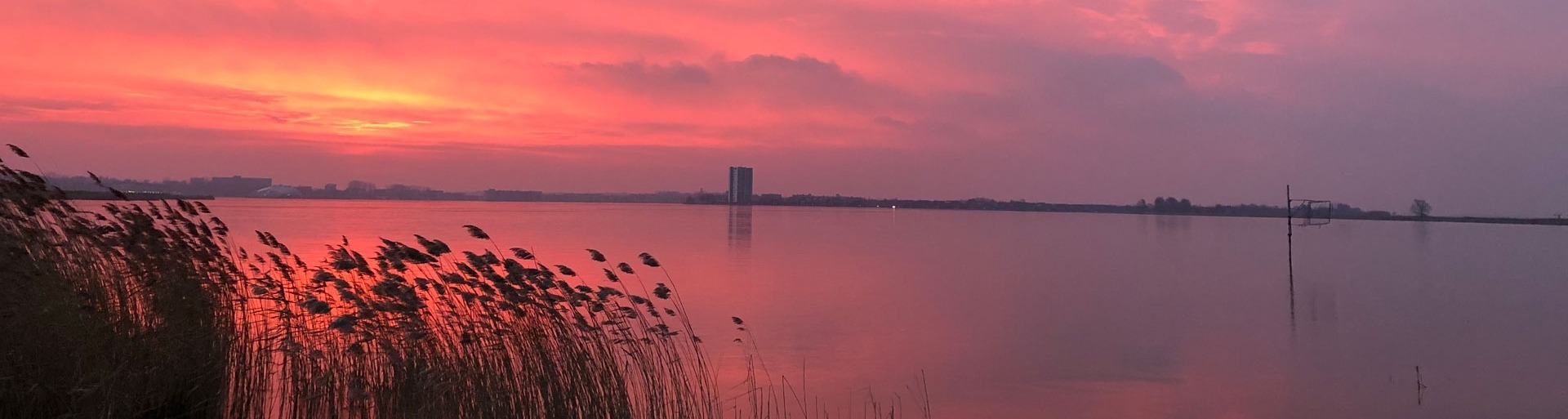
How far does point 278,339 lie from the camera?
10.0m

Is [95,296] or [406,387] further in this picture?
[95,296]

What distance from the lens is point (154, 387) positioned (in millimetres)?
7598

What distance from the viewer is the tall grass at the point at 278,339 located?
23.5ft

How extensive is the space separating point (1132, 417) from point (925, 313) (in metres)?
9.80

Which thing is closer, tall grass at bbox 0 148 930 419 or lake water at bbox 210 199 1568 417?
tall grass at bbox 0 148 930 419

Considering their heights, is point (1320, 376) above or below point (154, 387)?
below

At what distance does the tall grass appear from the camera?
7.16 metres

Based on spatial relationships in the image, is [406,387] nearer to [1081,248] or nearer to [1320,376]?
[1320,376]

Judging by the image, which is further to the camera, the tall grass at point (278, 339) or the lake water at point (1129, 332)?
the lake water at point (1129, 332)

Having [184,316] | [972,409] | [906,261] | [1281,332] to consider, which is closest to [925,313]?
[1281,332]

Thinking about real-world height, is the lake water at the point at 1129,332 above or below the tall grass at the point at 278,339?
below

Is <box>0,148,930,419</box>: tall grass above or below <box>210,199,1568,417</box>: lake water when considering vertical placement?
above

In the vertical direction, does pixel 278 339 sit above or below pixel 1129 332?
above

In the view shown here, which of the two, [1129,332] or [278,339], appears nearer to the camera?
[278,339]
